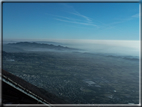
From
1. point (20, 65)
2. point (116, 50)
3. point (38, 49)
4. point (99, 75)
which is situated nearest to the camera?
point (116, 50)

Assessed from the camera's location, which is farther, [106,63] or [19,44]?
[19,44]

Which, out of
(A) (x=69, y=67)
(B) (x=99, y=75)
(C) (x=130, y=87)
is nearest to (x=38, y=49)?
(A) (x=69, y=67)

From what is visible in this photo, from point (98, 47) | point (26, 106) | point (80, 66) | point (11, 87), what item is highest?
point (98, 47)

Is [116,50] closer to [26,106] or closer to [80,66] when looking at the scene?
[80,66]

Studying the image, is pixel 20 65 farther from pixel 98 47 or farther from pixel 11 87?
pixel 11 87

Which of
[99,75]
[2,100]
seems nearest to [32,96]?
[2,100]

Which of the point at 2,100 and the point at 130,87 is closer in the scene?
the point at 2,100

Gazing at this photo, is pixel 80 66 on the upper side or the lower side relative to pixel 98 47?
lower

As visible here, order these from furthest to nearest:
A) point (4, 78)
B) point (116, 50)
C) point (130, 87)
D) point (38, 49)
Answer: point (38, 49) → point (116, 50) → point (130, 87) → point (4, 78)

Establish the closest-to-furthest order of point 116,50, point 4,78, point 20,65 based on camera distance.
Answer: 1. point 4,78
2. point 116,50
3. point 20,65
